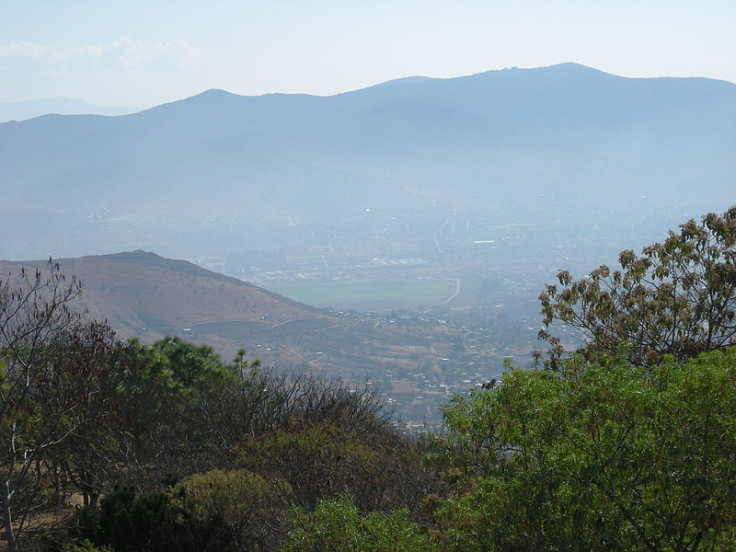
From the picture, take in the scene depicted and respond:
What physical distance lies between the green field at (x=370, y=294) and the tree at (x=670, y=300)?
12432 centimetres

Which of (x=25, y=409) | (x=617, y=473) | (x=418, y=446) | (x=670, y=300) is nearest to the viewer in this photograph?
(x=617, y=473)

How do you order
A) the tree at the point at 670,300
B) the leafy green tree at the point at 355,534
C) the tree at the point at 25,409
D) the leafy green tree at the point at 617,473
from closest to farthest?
1. the leafy green tree at the point at 617,473
2. the leafy green tree at the point at 355,534
3. the tree at the point at 25,409
4. the tree at the point at 670,300

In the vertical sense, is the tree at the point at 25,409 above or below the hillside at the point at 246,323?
above

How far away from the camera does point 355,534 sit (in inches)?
303

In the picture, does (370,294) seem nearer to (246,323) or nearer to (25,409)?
(246,323)

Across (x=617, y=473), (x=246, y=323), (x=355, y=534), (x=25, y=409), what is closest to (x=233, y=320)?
(x=246, y=323)

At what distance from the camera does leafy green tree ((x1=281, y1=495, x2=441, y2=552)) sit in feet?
25.1

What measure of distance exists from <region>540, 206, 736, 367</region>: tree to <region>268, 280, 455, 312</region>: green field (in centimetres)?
12432

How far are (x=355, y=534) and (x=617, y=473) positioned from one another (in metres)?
2.63

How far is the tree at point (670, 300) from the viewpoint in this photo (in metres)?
13.2

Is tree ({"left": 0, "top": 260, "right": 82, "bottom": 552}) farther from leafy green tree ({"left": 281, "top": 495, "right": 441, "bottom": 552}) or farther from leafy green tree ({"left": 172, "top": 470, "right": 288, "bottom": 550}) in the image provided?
leafy green tree ({"left": 281, "top": 495, "right": 441, "bottom": 552})

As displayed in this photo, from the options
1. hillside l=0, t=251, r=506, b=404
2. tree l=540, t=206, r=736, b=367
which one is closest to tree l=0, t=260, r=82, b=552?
tree l=540, t=206, r=736, b=367

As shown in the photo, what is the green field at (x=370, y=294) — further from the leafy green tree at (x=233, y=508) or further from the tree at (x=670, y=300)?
the leafy green tree at (x=233, y=508)

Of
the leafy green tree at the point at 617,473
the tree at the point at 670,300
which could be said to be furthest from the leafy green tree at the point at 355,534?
the tree at the point at 670,300
